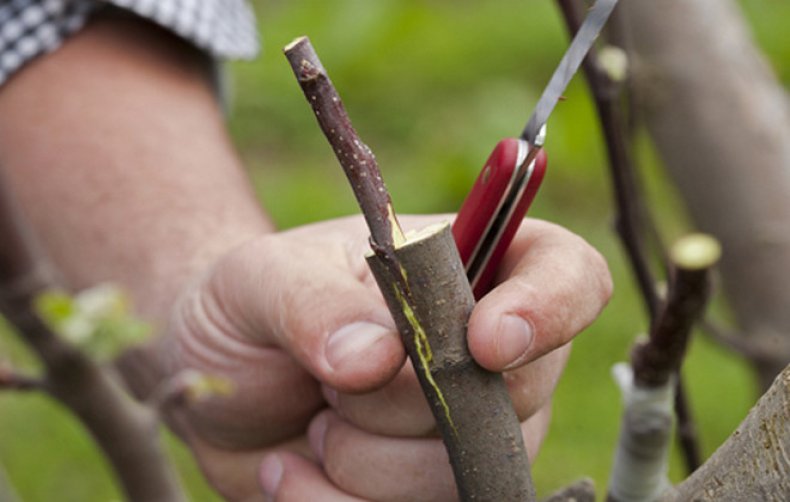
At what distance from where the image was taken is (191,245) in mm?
1146

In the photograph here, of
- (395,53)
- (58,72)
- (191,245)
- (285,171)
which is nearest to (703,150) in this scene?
(191,245)

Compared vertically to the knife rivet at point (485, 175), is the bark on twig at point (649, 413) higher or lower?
lower

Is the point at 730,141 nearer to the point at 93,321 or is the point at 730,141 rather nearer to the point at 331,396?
the point at 331,396

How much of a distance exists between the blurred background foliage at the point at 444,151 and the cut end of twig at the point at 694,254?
1.19 metres

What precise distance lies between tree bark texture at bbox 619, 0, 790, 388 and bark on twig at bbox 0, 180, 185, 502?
632 millimetres

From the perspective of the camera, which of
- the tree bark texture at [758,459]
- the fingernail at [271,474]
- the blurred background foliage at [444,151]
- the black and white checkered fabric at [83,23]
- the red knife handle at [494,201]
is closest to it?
the tree bark texture at [758,459]

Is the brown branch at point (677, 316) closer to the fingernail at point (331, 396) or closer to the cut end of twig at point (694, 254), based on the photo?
the cut end of twig at point (694, 254)

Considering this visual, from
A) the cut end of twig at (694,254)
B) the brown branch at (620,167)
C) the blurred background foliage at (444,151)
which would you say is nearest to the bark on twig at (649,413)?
the cut end of twig at (694,254)

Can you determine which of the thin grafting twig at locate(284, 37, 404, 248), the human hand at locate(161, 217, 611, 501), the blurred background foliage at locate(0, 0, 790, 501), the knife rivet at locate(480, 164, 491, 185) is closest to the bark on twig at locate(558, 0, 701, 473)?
the human hand at locate(161, 217, 611, 501)

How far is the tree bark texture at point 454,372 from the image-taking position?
0.53 meters

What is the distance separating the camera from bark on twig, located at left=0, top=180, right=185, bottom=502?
863mm

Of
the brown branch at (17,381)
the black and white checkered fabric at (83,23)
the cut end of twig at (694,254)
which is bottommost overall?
the cut end of twig at (694,254)

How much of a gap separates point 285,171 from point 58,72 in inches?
72.2

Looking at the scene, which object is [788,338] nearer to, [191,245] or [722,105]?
[722,105]
